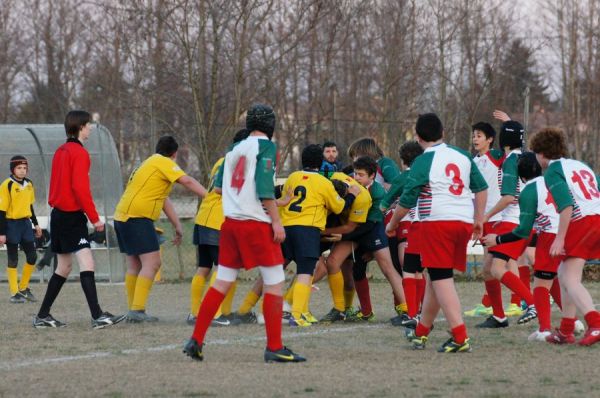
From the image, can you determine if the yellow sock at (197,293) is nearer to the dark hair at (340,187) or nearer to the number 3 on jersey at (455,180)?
the dark hair at (340,187)

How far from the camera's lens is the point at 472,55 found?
25469mm

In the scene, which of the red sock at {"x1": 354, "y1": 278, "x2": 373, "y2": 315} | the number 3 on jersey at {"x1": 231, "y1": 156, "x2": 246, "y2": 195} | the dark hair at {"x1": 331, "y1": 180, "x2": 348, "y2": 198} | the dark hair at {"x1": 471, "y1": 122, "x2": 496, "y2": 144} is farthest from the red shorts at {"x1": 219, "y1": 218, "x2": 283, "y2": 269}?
the dark hair at {"x1": 471, "y1": 122, "x2": 496, "y2": 144}

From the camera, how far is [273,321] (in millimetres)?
7504

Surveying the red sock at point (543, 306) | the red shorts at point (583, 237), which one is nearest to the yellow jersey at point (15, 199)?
the red sock at point (543, 306)

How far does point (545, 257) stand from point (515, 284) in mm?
904

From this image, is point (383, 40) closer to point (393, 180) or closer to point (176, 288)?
point (176, 288)

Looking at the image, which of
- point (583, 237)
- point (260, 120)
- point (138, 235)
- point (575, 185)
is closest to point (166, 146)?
point (138, 235)

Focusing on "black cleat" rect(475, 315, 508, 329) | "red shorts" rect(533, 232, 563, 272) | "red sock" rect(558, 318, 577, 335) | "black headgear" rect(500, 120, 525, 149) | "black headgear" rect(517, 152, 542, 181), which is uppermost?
"black headgear" rect(500, 120, 525, 149)

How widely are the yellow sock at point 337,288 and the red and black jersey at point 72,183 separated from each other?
2.37 meters

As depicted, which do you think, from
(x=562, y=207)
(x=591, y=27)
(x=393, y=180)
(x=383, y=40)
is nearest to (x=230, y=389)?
(x=562, y=207)

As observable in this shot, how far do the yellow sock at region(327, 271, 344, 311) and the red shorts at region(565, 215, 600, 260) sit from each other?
2.81m

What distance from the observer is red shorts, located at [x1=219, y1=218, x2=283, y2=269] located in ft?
24.7

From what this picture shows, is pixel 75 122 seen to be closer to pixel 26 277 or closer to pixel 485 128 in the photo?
pixel 485 128

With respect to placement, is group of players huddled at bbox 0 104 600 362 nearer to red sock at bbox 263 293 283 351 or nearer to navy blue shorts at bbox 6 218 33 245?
red sock at bbox 263 293 283 351
